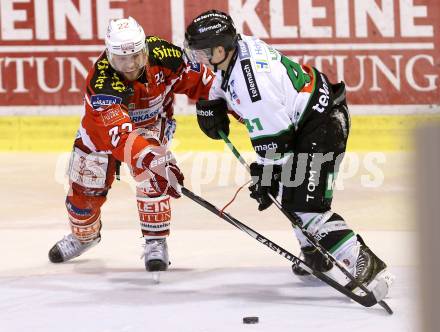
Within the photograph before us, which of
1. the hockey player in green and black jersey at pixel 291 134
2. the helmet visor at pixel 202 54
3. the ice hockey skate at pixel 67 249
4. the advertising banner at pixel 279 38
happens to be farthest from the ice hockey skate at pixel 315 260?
the advertising banner at pixel 279 38

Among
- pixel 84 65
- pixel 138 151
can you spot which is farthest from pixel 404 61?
pixel 138 151

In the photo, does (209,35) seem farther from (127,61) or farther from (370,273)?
(370,273)

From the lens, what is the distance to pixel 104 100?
10.1 ft

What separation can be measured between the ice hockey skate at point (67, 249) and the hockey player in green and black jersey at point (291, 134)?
116 centimetres

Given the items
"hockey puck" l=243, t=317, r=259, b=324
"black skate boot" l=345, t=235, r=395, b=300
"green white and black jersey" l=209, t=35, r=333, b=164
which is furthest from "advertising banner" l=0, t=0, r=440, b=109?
"hockey puck" l=243, t=317, r=259, b=324

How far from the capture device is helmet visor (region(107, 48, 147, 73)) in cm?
307

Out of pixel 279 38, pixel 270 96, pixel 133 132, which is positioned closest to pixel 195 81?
pixel 133 132

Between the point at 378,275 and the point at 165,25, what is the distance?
3.62 metres

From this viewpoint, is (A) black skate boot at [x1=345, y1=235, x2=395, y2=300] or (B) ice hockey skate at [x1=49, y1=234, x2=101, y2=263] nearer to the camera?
(A) black skate boot at [x1=345, y1=235, x2=395, y2=300]

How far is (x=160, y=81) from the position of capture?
Result: 131 inches

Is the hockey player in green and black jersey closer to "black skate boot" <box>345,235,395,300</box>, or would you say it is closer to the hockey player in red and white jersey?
"black skate boot" <box>345,235,395,300</box>

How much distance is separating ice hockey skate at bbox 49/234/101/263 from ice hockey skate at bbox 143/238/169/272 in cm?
40

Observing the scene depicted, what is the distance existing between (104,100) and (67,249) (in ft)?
2.81

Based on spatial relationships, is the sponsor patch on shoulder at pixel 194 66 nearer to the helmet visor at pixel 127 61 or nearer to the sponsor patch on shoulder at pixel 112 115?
the helmet visor at pixel 127 61
